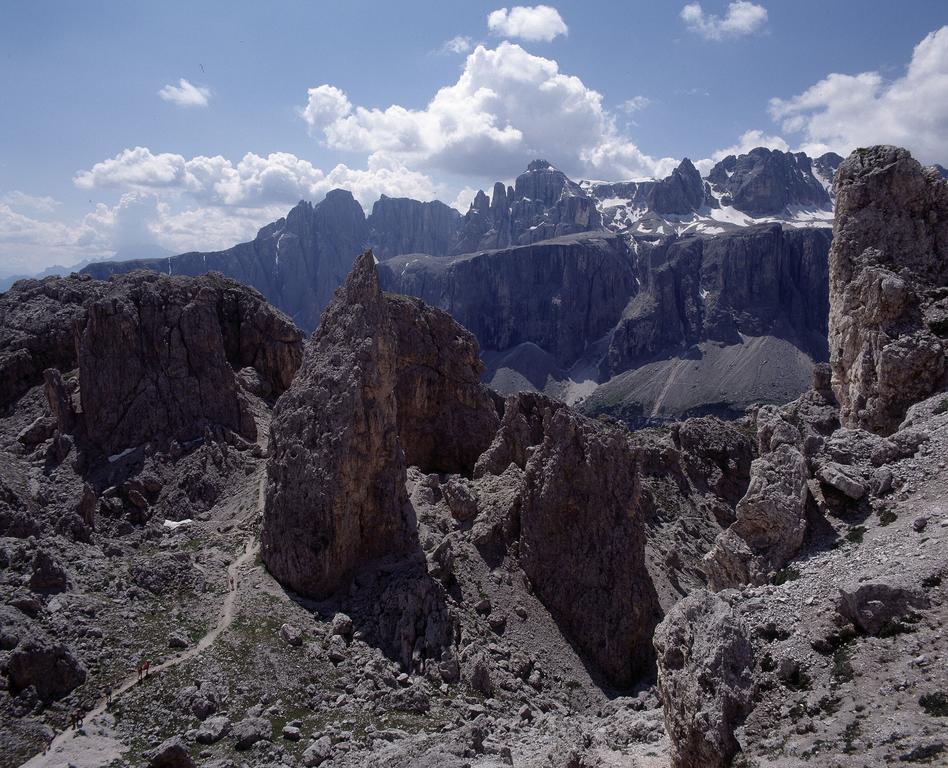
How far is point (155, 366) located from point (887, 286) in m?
73.7

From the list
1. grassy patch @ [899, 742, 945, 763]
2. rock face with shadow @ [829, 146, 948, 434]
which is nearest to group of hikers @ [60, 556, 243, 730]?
grassy patch @ [899, 742, 945, 763]

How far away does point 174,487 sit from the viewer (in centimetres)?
7044

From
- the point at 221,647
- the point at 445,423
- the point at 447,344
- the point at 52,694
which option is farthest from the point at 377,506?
the point at 447,344

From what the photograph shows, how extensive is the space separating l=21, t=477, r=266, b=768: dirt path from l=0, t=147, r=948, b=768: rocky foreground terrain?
0.21 m

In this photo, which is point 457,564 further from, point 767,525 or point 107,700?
point 767,525

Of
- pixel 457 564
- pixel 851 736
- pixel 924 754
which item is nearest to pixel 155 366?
pixel 457 564

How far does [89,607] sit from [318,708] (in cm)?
1737

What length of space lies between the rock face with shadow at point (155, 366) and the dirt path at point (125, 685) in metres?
25.4

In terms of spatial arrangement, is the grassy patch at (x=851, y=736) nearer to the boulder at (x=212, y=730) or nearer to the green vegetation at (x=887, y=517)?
the green vegetation at (x=887, y=517)

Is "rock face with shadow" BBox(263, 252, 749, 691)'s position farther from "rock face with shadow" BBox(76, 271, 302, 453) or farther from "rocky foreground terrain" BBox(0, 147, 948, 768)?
"rock face with shadow" BBox(76, 271, 302, 453)

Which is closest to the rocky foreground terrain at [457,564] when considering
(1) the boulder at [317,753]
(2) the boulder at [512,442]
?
(1) the boulder at [317,753]

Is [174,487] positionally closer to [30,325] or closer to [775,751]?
[30,325]

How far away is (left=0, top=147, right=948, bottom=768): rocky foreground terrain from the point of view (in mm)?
25706

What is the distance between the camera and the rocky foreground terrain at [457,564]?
2571 cm
